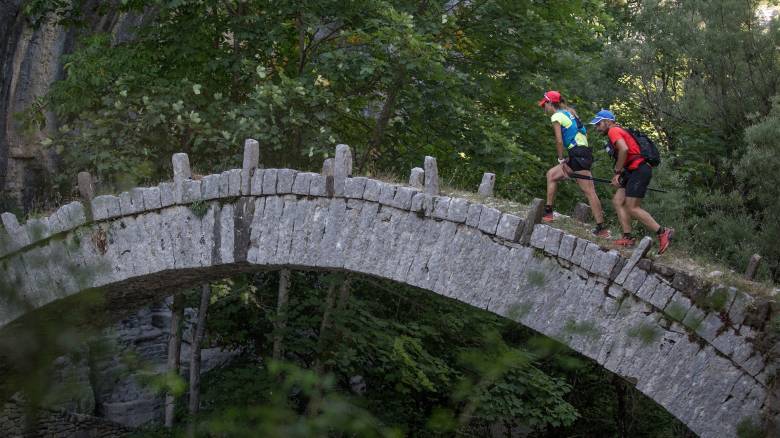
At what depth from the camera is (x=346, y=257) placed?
7.61 metres

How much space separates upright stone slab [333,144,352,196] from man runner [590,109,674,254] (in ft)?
6.71

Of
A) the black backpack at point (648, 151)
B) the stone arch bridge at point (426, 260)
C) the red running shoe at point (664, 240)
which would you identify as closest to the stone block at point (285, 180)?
the stone arch bridge at point (426, 260)

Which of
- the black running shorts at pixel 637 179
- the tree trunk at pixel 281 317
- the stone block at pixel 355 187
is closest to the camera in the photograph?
the black running shorts at pixel 637 179

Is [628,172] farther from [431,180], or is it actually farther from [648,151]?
[431,180]

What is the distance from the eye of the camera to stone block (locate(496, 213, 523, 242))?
266 inches

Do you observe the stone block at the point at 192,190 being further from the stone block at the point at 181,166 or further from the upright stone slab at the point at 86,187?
the upright stone slab at the point at 86,187

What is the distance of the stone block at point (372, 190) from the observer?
7.40 metres

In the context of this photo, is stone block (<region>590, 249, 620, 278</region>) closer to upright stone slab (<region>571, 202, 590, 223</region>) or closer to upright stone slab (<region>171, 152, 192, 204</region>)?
upright stone slab (<region>571, 202, 590, 223</region>)

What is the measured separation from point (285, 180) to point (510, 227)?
2.08 m

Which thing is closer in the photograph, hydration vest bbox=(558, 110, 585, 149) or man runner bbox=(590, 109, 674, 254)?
man runner bbox=(590, 109, 674, 254)

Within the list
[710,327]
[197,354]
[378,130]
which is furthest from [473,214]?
[197,354]

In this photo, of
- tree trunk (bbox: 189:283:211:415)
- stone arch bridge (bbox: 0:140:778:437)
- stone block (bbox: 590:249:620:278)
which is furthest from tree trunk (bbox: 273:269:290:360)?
stone block (bbox: 590:249:620:278)

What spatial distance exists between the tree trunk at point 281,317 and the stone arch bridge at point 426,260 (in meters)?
1.16

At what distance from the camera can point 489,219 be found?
271 inches
